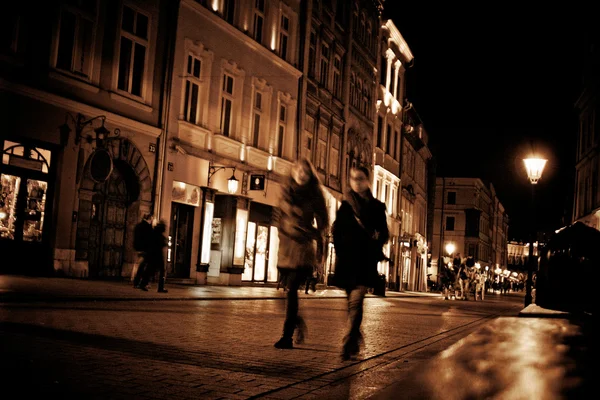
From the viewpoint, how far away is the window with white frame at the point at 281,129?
111ft

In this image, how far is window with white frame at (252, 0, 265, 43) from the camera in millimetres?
31656

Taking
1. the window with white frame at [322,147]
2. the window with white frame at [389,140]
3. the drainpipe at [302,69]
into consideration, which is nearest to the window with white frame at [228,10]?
the drainpipe at [302,69]

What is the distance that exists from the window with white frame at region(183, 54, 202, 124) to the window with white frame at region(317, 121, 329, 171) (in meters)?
11.5

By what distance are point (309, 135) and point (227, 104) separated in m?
7.93

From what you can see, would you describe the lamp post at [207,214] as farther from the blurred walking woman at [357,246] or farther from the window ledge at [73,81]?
the blurred walking woman at [357,246]

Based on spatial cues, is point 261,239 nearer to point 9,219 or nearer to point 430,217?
point 9,219

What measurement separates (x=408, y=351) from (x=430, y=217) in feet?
207

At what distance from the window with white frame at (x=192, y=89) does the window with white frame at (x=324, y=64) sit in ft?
39.7

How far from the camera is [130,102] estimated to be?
23.9m

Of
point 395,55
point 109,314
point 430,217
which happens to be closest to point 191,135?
point 109,314

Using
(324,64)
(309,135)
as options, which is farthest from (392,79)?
(309,135)

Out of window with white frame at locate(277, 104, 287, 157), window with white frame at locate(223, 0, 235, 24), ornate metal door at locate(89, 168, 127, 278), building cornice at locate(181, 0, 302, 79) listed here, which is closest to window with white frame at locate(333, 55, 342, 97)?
building cornice at locate(181, 0, 302, 79)

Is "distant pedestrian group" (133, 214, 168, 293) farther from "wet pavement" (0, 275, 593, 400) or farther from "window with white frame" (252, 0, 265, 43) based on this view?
"window with white frame" (252, 0, 265, 43)

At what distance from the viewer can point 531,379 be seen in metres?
7.57
